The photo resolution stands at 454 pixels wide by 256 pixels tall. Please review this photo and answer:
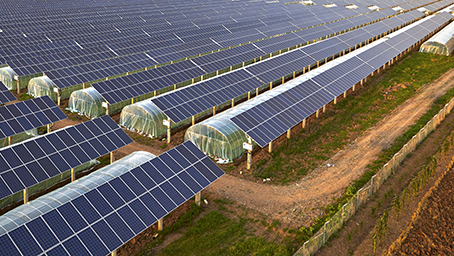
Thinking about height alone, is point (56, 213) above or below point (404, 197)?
above

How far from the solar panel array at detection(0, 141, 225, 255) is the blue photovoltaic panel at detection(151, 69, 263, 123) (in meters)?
9.57

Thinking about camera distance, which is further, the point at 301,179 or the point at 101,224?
the point at 301,179

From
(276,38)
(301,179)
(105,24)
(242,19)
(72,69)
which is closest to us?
(301,179)

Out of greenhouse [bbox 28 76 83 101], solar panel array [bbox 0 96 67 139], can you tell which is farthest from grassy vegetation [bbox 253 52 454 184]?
greenhouse [bbox 28 76 83 101]

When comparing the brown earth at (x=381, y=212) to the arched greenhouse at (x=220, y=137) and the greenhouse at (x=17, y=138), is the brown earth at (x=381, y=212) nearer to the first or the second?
the arched greenhouse at (x=220, y=137)

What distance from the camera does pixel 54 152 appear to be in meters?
25.4

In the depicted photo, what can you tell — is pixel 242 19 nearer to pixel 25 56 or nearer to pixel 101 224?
pixel 25 56

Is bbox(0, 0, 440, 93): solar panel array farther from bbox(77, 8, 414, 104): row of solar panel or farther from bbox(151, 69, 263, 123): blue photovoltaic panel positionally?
bbox(151, 69, 263, 123): blue photovoltaic panel

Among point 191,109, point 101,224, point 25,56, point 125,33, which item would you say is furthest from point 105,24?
point 101,224

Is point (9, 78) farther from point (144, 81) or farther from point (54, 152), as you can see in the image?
point (54, 152)

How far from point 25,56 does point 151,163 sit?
3747 centimetres

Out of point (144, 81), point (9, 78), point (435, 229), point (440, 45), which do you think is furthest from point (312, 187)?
point (440, 45)

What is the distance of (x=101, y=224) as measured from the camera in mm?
18891

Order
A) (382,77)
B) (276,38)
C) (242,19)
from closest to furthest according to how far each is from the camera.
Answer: (382,77), (276,38), (242,19)
